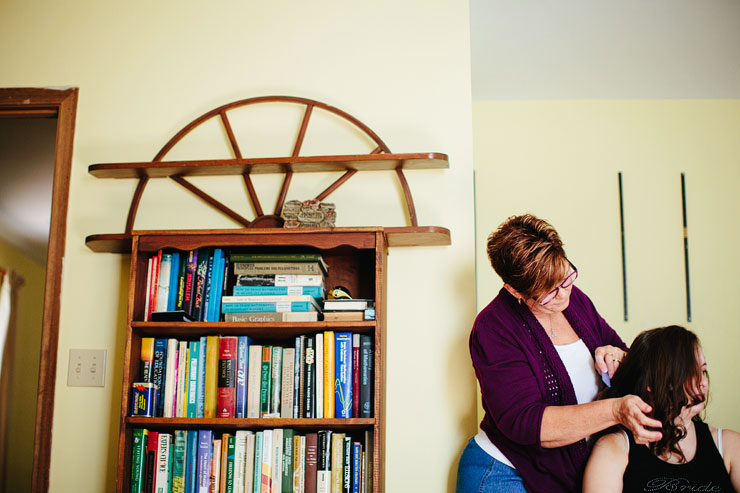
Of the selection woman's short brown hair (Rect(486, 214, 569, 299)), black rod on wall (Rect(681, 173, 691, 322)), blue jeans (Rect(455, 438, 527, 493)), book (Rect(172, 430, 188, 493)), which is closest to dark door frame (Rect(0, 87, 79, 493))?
book (Rect(172, 430, 188, 493))

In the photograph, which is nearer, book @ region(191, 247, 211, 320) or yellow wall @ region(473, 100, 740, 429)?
book @ region(191, 247, 211, 320)

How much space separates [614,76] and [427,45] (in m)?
1.26

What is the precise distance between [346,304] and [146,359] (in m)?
0.64

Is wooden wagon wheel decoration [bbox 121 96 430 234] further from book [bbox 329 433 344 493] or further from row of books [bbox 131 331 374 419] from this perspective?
book [bbox 329 433 344 493]

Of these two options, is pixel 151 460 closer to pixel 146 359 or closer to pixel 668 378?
pixel 146 359

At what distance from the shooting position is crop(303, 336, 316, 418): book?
6.54ft

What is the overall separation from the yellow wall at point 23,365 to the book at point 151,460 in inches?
58.3

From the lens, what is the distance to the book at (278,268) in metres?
2.08

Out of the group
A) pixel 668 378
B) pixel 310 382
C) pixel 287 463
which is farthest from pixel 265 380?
pixel 668 378

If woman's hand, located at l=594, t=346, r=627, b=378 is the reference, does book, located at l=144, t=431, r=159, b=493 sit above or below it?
below

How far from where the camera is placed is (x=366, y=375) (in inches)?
78.0

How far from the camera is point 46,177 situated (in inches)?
134

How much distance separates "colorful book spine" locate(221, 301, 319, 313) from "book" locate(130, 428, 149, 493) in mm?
438

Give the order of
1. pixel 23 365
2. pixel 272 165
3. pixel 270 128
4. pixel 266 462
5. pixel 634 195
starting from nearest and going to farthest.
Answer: pixel 266 462 → pixel 272 165 → pixel 270 128 → pixel 23 365 → pixel 634 195
